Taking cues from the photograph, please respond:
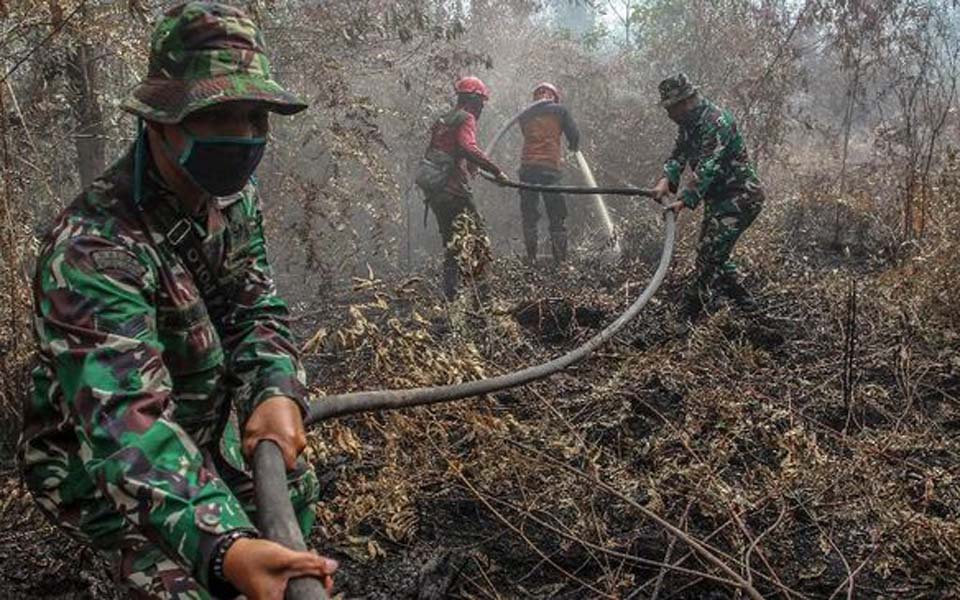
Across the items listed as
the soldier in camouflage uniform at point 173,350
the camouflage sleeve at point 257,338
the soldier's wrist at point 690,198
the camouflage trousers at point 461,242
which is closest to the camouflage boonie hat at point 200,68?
the soldier in camouflage uniform at point 173,350

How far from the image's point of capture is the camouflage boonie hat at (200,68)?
5.94 ft

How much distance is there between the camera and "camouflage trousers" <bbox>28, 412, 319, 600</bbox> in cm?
179

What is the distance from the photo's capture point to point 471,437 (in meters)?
3.72

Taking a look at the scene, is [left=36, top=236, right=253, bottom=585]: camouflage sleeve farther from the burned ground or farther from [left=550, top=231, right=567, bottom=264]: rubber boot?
[left=550, top=231, right=567, bottom=264]: rubber boot

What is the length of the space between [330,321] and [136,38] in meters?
2.72

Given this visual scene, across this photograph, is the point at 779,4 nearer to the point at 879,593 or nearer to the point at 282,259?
the point at 282,259

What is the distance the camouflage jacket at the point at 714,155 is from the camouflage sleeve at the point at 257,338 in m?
4.05

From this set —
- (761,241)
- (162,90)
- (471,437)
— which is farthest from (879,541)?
(761,241)

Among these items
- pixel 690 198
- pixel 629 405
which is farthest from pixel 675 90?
pixel 629 405

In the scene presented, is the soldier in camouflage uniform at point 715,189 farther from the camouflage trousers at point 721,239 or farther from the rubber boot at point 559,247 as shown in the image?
the rubber boot at point 559,247

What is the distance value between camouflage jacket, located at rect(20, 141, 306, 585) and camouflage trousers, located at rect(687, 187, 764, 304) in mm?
4101

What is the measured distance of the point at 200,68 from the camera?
6.02ft

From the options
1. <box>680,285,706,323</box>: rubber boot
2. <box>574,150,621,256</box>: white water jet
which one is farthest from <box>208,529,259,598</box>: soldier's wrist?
<box>574,150,621,256</box>: white water jet

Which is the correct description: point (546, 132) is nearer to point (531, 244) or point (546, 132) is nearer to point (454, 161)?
point (531, 244)
